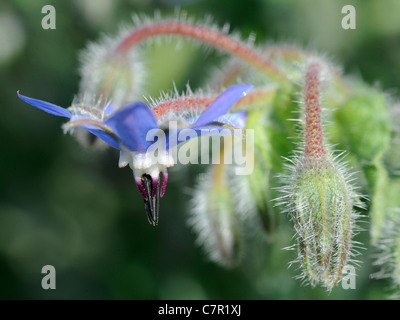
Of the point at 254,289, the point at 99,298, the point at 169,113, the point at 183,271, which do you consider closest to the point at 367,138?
the point at 169,113

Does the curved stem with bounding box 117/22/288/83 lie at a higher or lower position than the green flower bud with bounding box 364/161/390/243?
higher

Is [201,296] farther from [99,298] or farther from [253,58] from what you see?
[253,58]

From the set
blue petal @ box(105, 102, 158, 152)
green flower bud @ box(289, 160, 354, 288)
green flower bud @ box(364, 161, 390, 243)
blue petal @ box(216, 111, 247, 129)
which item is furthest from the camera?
green flower bud @ box(364, 161, 390, 243)

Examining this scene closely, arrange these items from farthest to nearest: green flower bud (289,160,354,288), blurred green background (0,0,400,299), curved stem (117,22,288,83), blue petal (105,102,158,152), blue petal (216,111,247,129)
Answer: blurred green background (0,0,400,299) → curved stem (117,22,288,83) → green flower bud (289,160,354,288) → blue petal (216,111,247,129) → blue petal (105,102,158,152)

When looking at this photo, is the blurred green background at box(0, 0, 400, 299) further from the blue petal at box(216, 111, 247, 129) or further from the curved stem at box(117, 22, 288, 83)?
the blue petal at box(216, 111, 247, 129)

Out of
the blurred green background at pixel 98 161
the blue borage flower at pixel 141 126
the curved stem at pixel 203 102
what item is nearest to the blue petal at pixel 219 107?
the blue borage flower at pixel 141 126

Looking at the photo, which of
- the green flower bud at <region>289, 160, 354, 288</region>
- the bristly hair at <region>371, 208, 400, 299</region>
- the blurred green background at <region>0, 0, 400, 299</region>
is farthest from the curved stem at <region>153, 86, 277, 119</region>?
the blurred green background at <region>0, 0, 400, 299</region>

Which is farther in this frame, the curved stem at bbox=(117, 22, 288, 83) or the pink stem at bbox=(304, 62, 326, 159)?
the curved stem at bbox=(117, 22, 288, 83)
